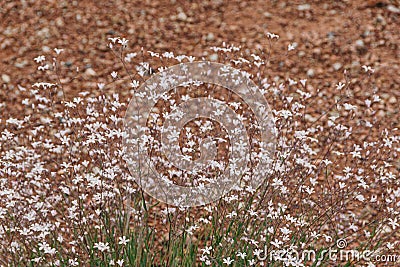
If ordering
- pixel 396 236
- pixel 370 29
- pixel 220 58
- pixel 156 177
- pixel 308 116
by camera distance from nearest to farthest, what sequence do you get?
1. pixel 156 177
2. pixel 396 236
3. pixel 308 116
4. pixel 220 58
5. pixel 370 29

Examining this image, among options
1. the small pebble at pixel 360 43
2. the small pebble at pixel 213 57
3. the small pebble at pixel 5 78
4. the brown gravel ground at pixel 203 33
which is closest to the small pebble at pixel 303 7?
the brown gravel ground at pixel 203 33

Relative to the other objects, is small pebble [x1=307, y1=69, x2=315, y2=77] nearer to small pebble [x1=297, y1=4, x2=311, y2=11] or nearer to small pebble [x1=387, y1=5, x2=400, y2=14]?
small pebble [x1=297, y1=4, x2=311, y2=11]

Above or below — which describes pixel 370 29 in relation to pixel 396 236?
above

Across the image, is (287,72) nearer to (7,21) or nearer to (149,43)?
(149,43)

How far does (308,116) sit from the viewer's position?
6320mm

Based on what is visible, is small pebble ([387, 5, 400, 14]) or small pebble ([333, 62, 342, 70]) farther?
small pebble ([387, 5, 400, 14])

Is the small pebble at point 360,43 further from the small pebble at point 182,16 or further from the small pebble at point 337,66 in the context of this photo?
the small pebble at point 182,16

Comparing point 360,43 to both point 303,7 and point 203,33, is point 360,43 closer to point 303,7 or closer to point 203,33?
point 303,7

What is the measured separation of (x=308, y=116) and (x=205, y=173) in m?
2.76

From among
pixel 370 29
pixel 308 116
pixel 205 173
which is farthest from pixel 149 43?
pixel 205 173

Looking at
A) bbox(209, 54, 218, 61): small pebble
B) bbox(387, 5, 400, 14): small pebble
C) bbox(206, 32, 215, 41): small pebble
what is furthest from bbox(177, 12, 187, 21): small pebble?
bbox(387, 5, 400, 14): small pebble

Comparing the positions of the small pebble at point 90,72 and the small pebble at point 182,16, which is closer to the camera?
the small pebble at point 90,72

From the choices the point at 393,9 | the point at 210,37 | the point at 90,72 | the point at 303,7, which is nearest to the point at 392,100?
the point at 393,9

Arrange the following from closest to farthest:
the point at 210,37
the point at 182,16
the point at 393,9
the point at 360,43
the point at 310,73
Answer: the point at 310,73 → the point at 360,43 → the point at 210,37 → the point at 393,9 → the point at 182,16
